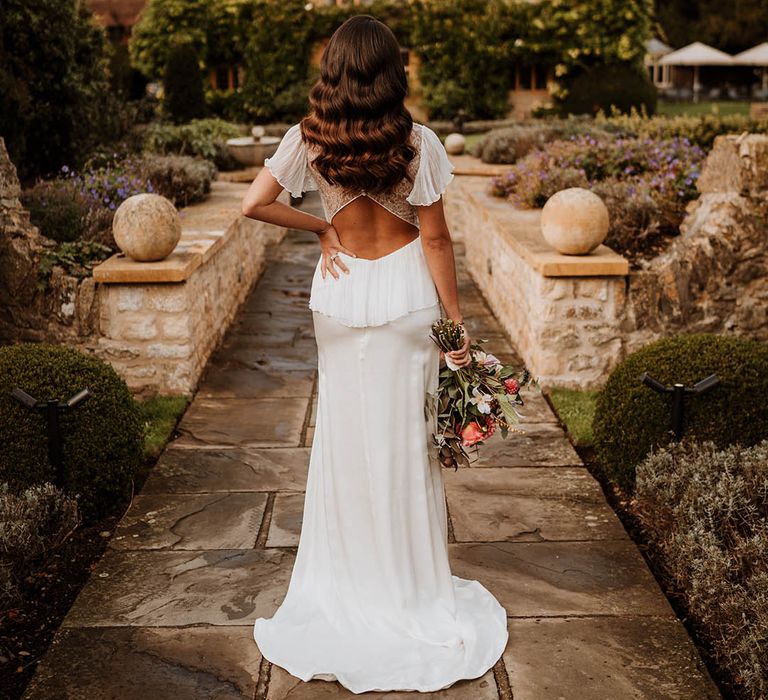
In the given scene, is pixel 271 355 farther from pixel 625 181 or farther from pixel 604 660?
pixel 604 660

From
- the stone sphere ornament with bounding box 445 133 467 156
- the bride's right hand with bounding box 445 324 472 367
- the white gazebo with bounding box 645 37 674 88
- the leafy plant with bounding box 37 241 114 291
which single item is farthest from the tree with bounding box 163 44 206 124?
the white gazebo with bounding box 645 37 674 88

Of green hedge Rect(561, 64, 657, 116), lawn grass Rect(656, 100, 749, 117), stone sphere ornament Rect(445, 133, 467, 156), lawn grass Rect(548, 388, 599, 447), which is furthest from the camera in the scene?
lawn grass Rect(656, 100, 749, 117)

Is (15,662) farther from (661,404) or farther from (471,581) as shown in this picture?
(661,404)

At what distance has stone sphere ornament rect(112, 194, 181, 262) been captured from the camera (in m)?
6.00

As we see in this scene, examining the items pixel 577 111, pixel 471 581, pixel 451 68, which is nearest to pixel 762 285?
pixel 471 581

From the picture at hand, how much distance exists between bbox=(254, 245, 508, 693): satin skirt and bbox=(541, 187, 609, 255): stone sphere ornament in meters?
3.18

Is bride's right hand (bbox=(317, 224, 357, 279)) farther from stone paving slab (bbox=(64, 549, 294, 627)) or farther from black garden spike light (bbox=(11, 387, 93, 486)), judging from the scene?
black garden spike light (bbox=(11, 387, 93, 486))

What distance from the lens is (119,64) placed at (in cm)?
2370

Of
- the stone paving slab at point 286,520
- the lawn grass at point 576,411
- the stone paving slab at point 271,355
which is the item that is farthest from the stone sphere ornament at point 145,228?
the lawn grass at point 576,411

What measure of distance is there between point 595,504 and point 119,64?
21965 millimetres

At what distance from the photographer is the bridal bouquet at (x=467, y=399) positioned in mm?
3234

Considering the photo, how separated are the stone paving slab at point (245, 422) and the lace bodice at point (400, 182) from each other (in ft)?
8.55

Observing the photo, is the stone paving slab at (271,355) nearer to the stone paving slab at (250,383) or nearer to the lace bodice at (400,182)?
the stone paving slab at (250,383)

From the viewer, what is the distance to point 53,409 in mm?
4172
